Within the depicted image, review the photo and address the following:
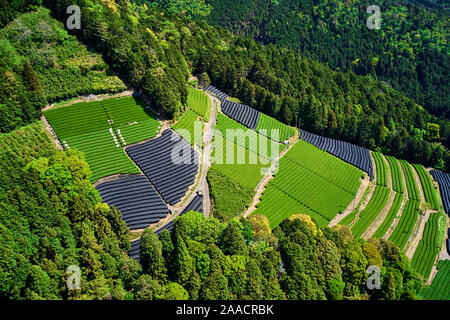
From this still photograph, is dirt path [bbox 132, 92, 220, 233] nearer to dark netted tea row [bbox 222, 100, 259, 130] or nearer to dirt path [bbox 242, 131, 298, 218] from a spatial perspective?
dark netted tea row [bbox 222, 100, 259, 130]

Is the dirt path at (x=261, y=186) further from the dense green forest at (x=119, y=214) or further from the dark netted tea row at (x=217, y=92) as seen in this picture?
the dark netted tea row at (x=217, y=92)

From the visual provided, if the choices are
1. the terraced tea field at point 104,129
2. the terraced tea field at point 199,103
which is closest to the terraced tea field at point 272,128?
the terraced tea field at point 199,103

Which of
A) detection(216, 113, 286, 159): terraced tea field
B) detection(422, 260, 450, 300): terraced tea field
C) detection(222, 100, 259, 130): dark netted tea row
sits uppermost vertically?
detection(222, 100, 259, 130): dark netted tea row

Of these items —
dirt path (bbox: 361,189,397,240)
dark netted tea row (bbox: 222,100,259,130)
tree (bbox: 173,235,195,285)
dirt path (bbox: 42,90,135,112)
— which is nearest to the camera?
tree (bbox: 173,235,195,285)

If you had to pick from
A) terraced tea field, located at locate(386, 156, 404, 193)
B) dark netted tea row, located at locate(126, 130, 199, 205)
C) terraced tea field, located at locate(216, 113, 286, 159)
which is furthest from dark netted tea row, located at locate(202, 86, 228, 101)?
terraced tea field, located at locate(386, 156, 404, 193)

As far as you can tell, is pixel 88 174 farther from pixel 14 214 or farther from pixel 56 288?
pixel 56 288

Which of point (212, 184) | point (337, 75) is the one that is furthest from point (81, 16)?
point (337, 75)
